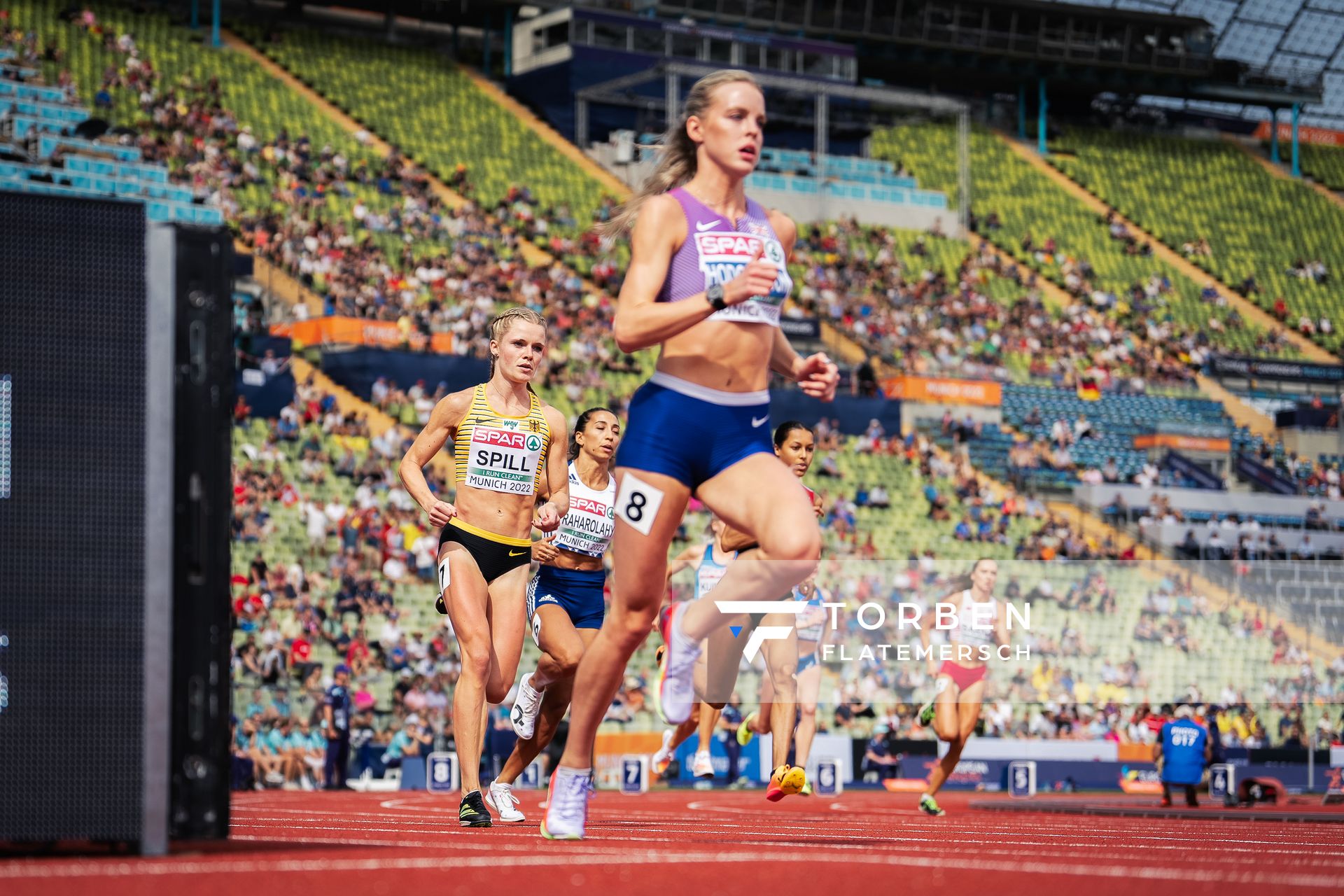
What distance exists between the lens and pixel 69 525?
5.95 meters

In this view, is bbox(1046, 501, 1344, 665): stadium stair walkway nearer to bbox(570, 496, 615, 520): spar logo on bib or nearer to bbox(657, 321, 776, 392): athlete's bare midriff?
bbox(570, 496, 615, 520): spar logo on bib

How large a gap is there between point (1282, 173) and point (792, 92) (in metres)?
20.3

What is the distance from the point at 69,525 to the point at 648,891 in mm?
2215

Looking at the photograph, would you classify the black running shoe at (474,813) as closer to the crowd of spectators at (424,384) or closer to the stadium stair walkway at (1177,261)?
the crowd of spectators at (424,384)

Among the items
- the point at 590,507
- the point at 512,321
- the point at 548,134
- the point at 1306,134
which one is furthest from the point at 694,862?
the point at 1306,134

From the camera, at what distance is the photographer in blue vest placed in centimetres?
2094

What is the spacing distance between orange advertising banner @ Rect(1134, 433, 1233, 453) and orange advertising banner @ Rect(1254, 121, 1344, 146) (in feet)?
86.1

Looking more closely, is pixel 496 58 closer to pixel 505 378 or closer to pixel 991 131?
pixel 991 131

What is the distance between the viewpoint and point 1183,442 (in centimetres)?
4141

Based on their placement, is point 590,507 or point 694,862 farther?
point 590,507

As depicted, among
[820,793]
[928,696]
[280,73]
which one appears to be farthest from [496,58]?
[820,793]

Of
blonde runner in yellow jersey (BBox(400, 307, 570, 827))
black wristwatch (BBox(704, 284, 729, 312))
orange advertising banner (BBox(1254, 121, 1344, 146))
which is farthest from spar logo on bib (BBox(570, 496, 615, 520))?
orange advertising banner (BBox(1254, 121, 1344, 146))

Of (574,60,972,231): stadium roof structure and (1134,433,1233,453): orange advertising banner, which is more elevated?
(574,60,972,231): stadium roof structure

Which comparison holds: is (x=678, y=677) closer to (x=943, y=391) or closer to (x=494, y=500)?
(x=494, y=500)
